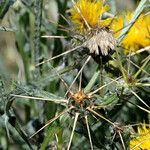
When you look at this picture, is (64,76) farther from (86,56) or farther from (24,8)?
(24,8)

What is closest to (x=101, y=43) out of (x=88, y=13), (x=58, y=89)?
(x=88, y=13)

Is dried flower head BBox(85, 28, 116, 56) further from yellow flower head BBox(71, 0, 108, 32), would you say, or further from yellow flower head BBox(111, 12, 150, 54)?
yellow flower head BBox(111, 12, 150, 54)

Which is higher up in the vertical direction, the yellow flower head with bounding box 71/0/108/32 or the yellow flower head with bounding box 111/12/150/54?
the yellow flower head with bounding box 71/0/108/32

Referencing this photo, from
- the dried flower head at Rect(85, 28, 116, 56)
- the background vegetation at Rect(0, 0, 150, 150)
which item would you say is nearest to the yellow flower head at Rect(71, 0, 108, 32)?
the background vegetation at Rect(0, 0, 150, 150)

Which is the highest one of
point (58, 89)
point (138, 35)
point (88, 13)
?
point (88, 13)

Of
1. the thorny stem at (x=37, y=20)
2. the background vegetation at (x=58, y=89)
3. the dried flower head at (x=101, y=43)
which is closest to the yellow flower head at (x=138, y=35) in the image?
the background vegetation at (x=58, y=89)

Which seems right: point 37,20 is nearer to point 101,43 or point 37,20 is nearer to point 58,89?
point 58,89

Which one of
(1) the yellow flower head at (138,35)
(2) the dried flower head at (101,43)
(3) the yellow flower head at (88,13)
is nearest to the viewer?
(2) the dried flower head at (101,43)

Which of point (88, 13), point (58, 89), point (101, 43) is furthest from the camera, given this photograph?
point (58, 89)

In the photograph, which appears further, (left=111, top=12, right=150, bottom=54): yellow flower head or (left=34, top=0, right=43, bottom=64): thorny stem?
(left=111, top=12, right=150, bottom=54): yellow flower head

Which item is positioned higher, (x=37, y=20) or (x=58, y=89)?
(x=37, y=20)

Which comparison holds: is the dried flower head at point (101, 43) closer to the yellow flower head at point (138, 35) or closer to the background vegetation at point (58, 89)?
the background vegetation at point (58, 89)
